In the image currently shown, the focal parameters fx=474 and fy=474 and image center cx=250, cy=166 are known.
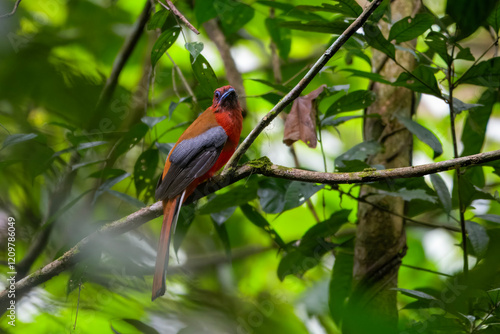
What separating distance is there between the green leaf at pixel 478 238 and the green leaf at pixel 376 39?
90 centimetres

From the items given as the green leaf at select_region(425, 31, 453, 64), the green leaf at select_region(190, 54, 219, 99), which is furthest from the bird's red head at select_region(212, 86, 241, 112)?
the green leaf at select_region(425, 31, 453, 64)

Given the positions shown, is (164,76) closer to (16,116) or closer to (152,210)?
(152,210)

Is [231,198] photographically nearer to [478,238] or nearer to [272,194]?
[272,194]

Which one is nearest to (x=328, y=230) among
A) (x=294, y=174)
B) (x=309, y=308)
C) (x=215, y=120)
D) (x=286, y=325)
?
(x=294, y=174)

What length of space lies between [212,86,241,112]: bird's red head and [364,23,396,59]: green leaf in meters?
0.97

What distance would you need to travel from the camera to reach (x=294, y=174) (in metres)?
1.90

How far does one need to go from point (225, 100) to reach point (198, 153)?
497 millimetres

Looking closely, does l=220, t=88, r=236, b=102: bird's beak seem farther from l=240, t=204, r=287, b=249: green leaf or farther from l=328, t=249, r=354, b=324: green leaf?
l=328, t=249, r=354, b=324: green leaf

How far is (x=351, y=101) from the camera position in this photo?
8.52 feet

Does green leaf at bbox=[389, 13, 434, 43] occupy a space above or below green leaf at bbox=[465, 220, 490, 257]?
above

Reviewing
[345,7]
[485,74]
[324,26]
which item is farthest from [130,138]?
[485,74]

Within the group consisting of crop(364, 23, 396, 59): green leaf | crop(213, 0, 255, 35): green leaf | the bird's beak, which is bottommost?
the bird's beak

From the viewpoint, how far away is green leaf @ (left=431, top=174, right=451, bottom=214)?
226 cm

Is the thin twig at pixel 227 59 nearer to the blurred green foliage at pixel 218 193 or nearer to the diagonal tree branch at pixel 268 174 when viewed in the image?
the blurred green foliage at pixel 218 193
